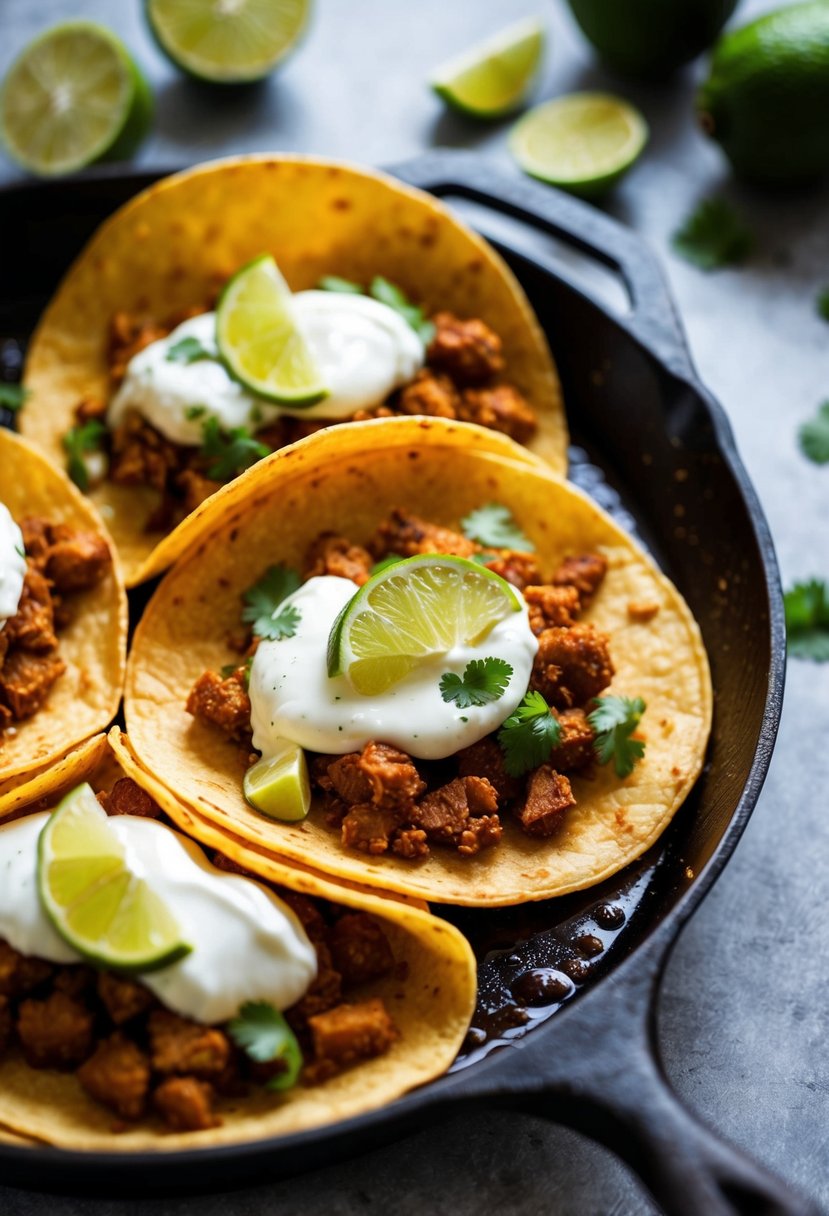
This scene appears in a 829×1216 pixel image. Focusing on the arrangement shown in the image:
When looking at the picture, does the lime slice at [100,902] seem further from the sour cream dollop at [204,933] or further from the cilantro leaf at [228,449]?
the cilantro leaf at [228,449]

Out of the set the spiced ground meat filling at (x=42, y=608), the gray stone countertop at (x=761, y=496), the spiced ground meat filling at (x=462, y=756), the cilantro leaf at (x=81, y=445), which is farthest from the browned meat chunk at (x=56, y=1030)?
the cilantro leaf at (x=81, y=445)

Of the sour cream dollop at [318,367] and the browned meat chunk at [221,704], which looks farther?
the sour cream dollop at [318,367]

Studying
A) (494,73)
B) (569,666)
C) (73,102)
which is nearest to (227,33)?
(73,102)

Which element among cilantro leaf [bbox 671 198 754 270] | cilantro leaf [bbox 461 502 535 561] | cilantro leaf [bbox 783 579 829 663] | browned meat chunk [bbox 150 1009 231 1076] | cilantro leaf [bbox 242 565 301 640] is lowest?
cilantro leaf [bbox 783 579 829 663]

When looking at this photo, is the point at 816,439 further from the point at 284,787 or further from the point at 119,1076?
the point at 119,1076

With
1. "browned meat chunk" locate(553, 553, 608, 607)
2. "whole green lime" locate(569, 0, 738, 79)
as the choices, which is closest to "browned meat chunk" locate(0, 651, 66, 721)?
"browned meat chunk" locate(553, 553, 608, 607)

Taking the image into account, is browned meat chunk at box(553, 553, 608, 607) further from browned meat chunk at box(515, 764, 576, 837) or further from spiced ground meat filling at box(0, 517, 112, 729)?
spiced ground meat filling at box(0, 517, 112, 729)

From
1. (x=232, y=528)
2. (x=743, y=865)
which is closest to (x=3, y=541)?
(x=232, y=528)
